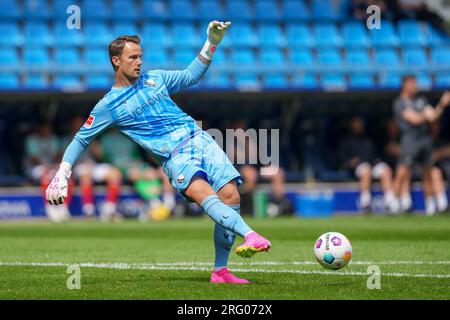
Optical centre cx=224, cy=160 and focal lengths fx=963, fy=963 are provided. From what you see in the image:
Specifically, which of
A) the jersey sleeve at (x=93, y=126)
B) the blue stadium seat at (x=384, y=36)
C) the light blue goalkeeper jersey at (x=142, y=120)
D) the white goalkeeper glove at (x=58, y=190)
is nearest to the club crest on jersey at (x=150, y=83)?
the light blue goalkeeper jersey at (x=142, y=120)

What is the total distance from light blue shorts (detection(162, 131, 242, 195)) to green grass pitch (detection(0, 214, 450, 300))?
0.84 metres

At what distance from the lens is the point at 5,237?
46.6ft

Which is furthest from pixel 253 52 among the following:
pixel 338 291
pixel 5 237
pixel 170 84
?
pixel 338 291

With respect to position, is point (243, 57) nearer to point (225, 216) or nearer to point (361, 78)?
point (361, 78)

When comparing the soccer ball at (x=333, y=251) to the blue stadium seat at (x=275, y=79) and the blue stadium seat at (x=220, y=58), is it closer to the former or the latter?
the blue stadium seat at (x=275, y=79)

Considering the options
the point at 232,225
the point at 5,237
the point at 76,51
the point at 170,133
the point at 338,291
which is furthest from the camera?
the point at 76,51

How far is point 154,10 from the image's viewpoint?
83.7ft

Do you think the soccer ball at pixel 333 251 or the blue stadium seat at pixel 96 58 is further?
the blue stadium seat at pixel 96 58

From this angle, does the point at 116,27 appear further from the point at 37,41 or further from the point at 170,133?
the point at 170,133

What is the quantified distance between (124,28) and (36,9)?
7.49 ft

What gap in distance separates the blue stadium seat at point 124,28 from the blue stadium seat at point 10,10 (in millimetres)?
2432

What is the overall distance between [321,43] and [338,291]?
1864cm

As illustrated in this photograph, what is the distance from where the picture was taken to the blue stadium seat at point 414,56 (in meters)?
25.0
